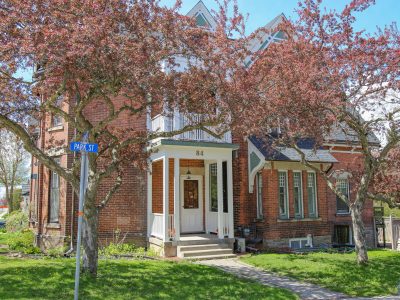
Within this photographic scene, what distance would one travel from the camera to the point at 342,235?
18.0 metres

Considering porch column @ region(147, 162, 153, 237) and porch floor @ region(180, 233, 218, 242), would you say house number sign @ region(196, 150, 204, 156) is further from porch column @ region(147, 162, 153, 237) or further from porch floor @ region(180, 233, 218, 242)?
porch floor @ region(180, 233, 218, 242)

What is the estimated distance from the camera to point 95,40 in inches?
317

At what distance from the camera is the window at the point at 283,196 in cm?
1655

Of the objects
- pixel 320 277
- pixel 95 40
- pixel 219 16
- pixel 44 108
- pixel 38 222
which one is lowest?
pixel 320 277

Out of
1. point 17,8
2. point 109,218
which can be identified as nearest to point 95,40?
point 17,8

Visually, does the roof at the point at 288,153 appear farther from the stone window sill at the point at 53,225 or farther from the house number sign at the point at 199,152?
the stone window sill at the point at 53,225

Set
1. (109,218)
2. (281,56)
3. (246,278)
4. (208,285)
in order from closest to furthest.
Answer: (208,285), (246,278), (281,56), (109,218)

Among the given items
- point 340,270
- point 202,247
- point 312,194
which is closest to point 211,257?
point 202,247

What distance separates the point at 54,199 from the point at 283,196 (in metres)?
9.27

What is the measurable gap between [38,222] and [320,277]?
11236 millimetres

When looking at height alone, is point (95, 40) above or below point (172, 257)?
above

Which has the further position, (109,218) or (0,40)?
(109,218)

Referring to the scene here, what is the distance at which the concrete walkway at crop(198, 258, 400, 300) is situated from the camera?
8914mm

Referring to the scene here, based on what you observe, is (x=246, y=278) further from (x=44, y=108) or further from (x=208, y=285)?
(x=44, y=108)
